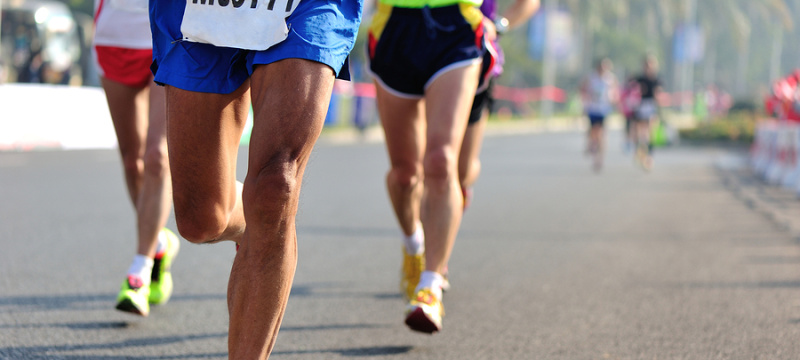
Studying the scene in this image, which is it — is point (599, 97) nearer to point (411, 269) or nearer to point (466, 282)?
point (466, 282)

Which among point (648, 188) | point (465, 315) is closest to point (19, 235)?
point (465, 315)

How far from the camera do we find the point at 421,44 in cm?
445

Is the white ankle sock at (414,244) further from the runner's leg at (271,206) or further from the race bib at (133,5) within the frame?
the runner's leg at (271,206)

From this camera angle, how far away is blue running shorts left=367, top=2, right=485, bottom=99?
441 cm

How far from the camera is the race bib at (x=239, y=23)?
2.87 metres

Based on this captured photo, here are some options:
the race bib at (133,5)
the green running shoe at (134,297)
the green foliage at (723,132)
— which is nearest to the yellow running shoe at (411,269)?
the green running shoe at (134,297)

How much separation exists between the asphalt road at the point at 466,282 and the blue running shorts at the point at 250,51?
125 centimetres

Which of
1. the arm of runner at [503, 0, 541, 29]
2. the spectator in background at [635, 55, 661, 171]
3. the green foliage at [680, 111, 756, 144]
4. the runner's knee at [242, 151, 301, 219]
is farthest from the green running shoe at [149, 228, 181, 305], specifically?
the green foliage at [680, 111, 756, 144]

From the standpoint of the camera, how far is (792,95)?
1422cm

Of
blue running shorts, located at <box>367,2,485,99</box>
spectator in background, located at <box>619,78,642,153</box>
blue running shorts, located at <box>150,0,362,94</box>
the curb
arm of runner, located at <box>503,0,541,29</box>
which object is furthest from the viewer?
spectator in background, located at <box>619,78,642,153</box>

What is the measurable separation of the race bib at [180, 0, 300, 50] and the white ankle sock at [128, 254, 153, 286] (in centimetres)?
158

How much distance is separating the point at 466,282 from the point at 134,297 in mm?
2150

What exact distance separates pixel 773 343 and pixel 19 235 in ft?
16.1

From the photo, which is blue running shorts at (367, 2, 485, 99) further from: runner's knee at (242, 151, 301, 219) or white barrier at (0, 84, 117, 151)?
white barrier at (0, 84, 117, 151)
